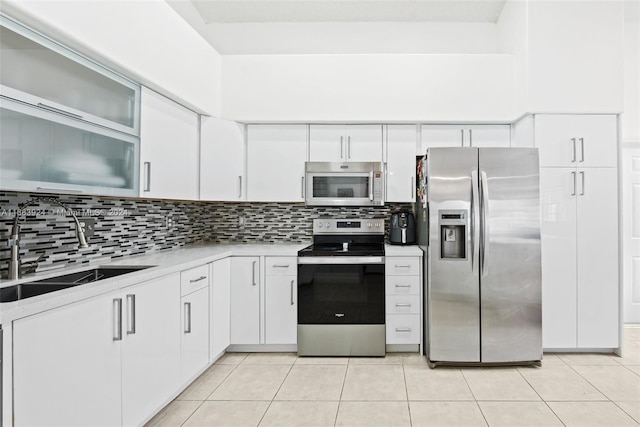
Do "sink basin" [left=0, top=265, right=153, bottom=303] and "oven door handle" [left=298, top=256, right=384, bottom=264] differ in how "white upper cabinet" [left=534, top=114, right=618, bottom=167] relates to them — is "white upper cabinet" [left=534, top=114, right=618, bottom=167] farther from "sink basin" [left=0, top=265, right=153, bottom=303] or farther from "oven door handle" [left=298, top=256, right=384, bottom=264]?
"sink basin" [left=0, top=265, right=153, bottom=303]

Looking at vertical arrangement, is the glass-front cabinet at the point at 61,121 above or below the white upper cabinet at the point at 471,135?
below

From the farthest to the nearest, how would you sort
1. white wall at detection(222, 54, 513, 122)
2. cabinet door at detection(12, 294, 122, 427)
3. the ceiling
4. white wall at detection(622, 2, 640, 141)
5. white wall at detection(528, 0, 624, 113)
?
white wall at detection(622, 2, 640, 141)
the ceiling
white wall at detection(222, 54, 513, 122)
white wall at detection(528, 0, 624, 113)
cabinet door at detection(12, 294, 122, 427)

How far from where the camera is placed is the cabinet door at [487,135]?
3355mm

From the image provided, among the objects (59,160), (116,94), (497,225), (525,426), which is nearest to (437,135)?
(497,225)

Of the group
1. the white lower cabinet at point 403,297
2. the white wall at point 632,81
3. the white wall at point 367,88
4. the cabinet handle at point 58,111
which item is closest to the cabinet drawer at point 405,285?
the white lower cabinet at point 403,297

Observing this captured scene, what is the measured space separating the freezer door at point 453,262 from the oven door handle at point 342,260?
1.43 feet

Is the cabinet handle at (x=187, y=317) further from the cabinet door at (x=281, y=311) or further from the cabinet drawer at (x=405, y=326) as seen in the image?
the cabinet drawer at (x=405, y=326)

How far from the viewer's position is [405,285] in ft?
10.0

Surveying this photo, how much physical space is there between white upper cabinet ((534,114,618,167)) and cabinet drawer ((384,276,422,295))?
1400mm

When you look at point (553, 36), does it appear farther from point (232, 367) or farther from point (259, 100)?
point (232, 367)

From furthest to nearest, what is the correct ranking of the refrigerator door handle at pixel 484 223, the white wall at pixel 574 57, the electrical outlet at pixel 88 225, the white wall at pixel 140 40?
1. the white wall at pixel 574 57
2. the refrigerator door handle at pixel 484 223
3. the electrical outlet at pixel 88 225
4. the white wall at pixel 140 40

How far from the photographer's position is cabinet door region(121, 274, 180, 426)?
1.78 m

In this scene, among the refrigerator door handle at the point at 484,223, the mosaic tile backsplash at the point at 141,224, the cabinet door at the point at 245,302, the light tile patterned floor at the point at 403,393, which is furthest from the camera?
the cabinet door at the point at 245,302

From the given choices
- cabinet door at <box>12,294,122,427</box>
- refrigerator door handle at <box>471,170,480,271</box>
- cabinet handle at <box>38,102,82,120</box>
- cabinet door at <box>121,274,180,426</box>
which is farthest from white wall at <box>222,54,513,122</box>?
cabinet door at <box>12,294,122,427</box>
